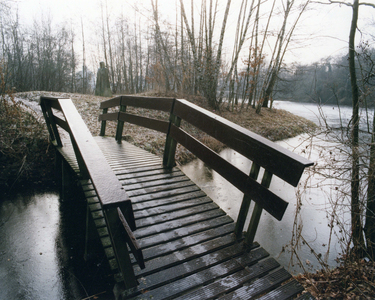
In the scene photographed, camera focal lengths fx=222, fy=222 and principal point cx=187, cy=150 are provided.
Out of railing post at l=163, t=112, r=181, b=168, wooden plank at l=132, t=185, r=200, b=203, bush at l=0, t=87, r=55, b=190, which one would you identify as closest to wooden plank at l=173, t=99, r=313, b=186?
railing post at l=163, t=112, r=181, b=168

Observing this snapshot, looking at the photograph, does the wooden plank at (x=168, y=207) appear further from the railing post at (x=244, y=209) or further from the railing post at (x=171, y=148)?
the railing post at (x=171, y=148)

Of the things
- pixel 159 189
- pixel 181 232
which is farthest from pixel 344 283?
pixel 159 189

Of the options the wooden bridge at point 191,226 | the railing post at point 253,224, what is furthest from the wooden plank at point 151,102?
the railing post at point 253,224

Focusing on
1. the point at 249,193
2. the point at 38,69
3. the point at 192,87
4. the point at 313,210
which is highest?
the point at 38,69

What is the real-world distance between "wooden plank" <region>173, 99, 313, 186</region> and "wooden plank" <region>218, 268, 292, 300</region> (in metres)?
0.79

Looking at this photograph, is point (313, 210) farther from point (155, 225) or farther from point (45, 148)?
point (45, 148)

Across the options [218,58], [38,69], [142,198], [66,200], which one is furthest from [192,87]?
[38,69]

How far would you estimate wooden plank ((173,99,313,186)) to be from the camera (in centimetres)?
162

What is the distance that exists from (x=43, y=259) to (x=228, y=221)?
245 centimetres

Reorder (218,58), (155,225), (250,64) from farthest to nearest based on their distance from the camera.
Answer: (250,64) → (218,58) → (155,225)

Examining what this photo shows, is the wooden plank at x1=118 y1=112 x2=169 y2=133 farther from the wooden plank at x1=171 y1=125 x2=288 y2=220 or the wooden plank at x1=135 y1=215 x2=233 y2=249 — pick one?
the wooden plank at x1=135 y1=215 x2=233 y2=249

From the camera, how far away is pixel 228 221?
243 cm

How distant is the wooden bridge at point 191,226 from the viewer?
1519 millimetres

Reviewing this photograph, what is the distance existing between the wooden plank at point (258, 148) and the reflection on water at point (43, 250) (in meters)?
2.12
